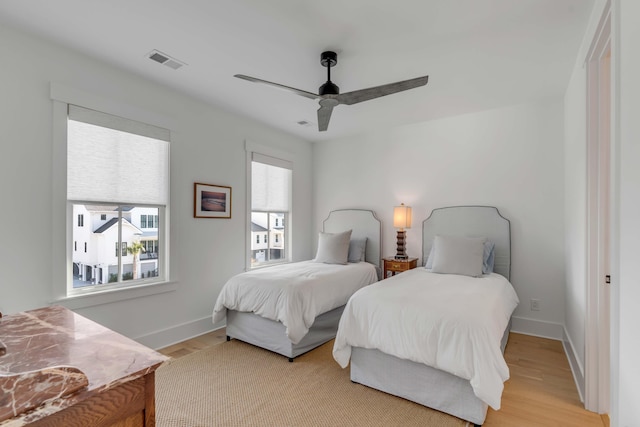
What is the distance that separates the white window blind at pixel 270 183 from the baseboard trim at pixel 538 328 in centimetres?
335

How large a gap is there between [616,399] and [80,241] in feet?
12.1

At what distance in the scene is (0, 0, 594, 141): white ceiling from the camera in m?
2.07

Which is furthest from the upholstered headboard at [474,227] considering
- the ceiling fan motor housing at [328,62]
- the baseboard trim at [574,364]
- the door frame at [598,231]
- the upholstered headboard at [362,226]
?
the ceiling fan motor housing at [328,62]

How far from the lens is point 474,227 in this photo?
156 inches

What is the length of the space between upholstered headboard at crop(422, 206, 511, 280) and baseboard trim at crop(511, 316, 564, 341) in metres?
0.52

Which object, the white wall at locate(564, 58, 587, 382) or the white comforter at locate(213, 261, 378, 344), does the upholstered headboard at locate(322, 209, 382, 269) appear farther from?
the white wall at locate(564, 58, 587, 382)

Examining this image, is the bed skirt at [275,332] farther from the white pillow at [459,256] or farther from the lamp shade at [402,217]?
the lamp shade at [402,217]

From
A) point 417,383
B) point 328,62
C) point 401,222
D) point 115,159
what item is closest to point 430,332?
point 417,383

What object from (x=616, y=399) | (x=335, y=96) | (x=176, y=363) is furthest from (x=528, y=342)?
(x=176, y=363)

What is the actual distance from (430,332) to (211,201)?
2.77 m

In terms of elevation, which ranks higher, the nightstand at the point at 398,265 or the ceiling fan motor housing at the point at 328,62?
the ceiling fan motor housing at the point at 328,62

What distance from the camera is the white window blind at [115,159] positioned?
2.70m

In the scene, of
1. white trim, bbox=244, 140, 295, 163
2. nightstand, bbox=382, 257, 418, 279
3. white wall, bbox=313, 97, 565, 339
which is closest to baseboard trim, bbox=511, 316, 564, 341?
white wall, bbox=313, 97, 565, 339

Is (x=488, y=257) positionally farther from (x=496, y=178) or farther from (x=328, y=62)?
(x=328, y=62)
